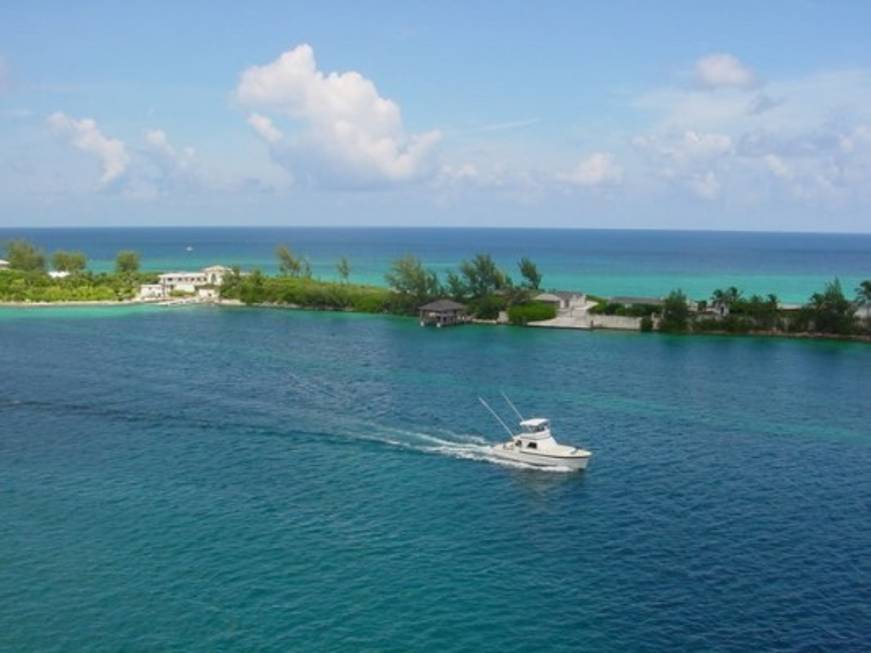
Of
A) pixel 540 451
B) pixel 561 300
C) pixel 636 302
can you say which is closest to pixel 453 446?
pixel 540 451

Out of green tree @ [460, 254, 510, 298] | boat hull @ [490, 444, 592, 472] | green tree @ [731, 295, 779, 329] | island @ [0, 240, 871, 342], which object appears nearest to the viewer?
boat hull @ [490, 444, 592, 472]

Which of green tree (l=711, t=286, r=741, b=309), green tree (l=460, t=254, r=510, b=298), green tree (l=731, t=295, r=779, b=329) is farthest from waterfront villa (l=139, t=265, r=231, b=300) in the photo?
green tree (l=731, t=295, r=779, b=329)

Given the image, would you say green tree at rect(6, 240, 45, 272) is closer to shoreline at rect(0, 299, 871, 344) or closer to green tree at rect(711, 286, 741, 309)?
shoreline at rect(0, 299, 871, 344)

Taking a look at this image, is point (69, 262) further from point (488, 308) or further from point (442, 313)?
point (488, 308)

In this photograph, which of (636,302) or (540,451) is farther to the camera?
(636,302)

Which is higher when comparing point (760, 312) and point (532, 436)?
point (760, 312)

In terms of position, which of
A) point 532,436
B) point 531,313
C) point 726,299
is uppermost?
point 726,299
